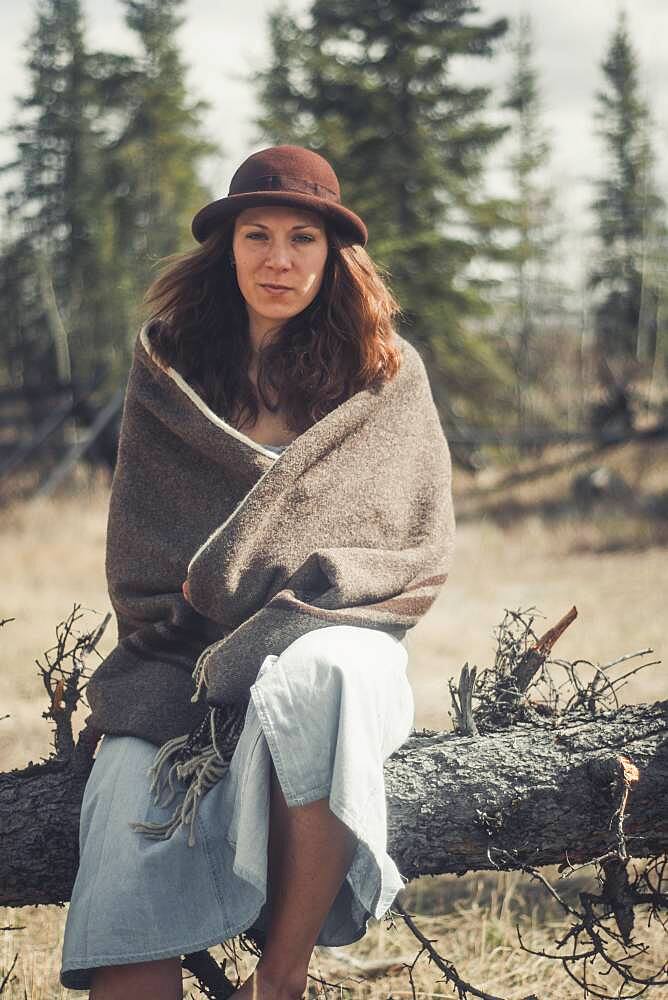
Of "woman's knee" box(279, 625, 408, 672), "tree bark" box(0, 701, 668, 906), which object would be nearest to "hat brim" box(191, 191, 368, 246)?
"woman's knee" box(279, 625, 408, 672)

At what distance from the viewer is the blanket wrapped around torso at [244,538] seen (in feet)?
7.83

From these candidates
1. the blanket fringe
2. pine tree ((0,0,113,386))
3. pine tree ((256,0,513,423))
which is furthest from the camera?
pine tree ((0,0,113,386))

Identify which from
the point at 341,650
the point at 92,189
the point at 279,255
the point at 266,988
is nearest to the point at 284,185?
the point at 279,255

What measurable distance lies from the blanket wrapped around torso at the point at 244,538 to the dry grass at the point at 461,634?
0.92m

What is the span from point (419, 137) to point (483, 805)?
1378cm

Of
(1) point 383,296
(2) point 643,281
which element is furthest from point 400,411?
(2) point 643,281

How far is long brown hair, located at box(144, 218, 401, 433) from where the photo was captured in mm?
2766

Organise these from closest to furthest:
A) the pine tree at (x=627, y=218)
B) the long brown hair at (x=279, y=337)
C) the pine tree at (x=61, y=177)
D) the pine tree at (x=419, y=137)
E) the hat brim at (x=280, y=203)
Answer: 1. the hat brim at (x=280, y=203)
2. the long brown hair at (x=279, y=337)
3. the pine tree at (x=419, y=137)
4. the pine tree at (x=61, y=177)
5. the pine tree at (x=627, y=218)

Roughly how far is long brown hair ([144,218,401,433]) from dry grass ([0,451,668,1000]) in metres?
1.50

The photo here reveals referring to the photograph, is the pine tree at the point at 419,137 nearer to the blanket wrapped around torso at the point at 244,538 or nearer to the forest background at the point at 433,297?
the forest background at the point at 433,297

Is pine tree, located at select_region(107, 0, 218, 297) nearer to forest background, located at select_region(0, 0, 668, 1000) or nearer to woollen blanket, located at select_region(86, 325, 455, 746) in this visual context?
forest background, located at select_region(0, 0, 668, 1000)

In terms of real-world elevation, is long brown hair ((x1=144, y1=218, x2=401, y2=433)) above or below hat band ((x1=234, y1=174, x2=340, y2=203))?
below

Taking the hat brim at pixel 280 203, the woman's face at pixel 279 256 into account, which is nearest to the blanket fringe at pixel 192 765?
the woman's face at pixel 279 256

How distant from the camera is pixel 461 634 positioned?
780cm
